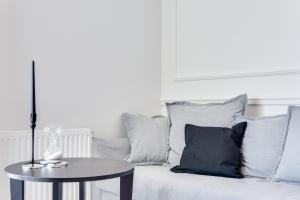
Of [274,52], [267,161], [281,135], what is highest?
[274,52]

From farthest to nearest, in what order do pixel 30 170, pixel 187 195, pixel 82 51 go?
pixel 82 51, pixel 187 195, pixel 30 170

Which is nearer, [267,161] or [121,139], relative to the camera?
[267,161]

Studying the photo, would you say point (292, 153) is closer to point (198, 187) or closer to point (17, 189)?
point (198, 187)

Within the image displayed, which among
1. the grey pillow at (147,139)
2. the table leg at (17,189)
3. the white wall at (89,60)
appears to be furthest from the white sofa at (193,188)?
the table leg at (17,189)

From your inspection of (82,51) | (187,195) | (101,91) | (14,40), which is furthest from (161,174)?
(14,40)

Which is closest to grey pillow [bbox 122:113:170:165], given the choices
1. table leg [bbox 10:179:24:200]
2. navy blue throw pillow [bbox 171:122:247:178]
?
navy blue throw pillow [bbox 171:122:247:178]

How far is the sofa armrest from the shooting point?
2.81 meters

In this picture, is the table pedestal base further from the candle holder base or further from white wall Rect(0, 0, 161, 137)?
white wall Rect(0, 0, 161, 137)

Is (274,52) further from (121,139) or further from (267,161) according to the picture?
(121,139)

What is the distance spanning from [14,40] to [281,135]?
1.77 metres

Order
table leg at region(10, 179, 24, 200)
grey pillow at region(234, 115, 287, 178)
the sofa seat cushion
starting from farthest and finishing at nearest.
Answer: grey pillow at region(234, 115, 287, 178) < the sofa seat cushion < table leg at region(10, 179, 24, 200)

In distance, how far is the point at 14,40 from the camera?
8.19 feet

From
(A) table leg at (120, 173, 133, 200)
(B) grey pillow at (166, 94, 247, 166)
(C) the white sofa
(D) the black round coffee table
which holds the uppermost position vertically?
(B) grey pillow at (166, 94, 247, 166)

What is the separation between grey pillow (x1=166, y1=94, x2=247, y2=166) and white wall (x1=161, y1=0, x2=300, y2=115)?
171mm
